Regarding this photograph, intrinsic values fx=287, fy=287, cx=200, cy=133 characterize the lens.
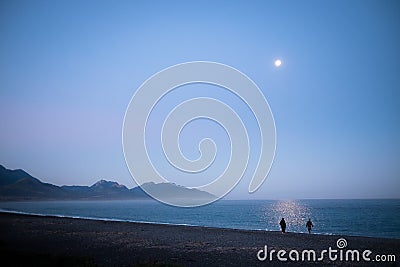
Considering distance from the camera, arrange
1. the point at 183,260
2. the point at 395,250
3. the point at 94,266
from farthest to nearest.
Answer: the point at 395,250, the point at 183,260, the point at 94,266

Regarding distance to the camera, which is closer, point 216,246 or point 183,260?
point 183,260

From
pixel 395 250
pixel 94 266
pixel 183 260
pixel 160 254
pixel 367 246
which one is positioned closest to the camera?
pixel 94 266

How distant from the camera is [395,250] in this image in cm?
2122

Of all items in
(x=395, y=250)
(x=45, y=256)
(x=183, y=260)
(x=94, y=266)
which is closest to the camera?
(x=94, y=266)

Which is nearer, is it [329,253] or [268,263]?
[268,263]

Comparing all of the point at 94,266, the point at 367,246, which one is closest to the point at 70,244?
the point at 94,266

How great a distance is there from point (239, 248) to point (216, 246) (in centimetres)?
190

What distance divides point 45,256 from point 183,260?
7602 mm

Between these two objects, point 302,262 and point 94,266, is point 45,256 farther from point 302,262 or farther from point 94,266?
point 302,262

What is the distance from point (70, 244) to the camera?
22.5 meters

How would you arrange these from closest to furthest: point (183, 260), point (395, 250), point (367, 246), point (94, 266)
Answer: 1. point (94, 266)
2. point (183, 260)
3. point (395, 250)
4. point (367, 246)

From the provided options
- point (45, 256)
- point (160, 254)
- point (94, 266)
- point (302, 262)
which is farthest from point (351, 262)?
point (45, 256)

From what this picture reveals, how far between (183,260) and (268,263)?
492 cm

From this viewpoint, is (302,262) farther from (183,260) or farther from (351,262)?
(183,260)
